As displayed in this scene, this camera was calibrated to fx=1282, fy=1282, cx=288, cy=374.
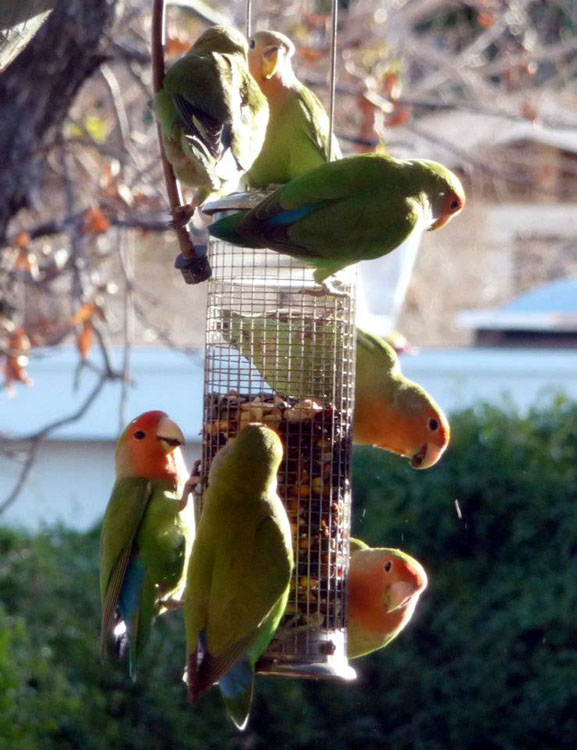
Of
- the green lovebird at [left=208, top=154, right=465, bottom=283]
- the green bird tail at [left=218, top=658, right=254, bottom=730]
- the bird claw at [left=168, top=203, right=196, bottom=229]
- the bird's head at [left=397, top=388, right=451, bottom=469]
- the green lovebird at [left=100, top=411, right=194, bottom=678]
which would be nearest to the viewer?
the bird claw at [left=168, top=203, right=196, bottom=229]

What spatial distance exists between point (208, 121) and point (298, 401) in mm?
819

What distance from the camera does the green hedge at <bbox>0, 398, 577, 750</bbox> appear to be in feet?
21.9

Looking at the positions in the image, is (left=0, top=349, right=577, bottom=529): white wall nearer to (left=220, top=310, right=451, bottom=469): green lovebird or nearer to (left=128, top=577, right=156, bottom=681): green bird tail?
(left=220, top=310, right=451, bottom=469): green lovebird

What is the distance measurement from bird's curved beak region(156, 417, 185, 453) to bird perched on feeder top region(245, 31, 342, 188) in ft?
2.39

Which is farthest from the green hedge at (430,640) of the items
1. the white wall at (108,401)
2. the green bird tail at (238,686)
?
the green bird tail at (238,686)

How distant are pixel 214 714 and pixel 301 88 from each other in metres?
4.10

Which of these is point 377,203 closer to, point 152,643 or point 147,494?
point 147,494

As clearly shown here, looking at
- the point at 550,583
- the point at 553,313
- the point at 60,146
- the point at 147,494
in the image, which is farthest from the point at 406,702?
the point at 553,313

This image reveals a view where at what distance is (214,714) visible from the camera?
678 cm

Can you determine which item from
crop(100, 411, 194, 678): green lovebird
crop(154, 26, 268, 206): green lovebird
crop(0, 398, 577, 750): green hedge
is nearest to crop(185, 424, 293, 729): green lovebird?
crop(100, 411, 194, 678): green lovebird

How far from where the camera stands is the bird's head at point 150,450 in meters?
3.32

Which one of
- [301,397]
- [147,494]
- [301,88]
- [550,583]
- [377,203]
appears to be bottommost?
[550,583]

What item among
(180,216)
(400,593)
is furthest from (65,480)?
(180,216)

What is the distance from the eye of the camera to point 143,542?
3250 millimetres
